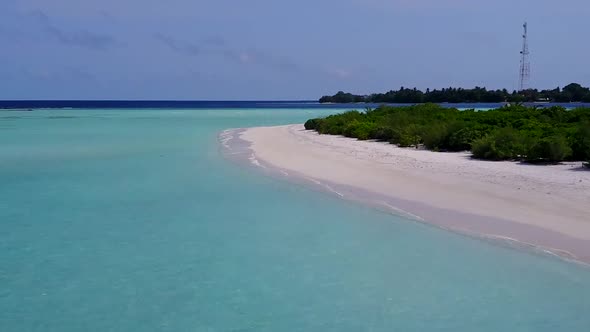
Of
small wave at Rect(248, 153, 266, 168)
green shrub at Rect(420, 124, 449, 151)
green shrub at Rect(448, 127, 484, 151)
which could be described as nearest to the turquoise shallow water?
small wave at Rect(248, 153, 266, 168)

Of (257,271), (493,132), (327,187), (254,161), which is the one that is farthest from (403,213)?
(254,161)

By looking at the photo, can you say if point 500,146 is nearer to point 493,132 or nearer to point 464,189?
point 493,132

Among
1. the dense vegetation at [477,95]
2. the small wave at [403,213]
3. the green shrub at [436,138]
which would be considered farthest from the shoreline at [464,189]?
the dense vegetation at [477,95]

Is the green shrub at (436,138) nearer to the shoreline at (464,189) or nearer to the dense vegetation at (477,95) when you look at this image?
the shoreline at (464,189)

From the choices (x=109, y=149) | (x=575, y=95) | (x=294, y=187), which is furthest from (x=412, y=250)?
(x=575, y=95)

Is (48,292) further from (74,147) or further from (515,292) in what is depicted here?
(74,147)

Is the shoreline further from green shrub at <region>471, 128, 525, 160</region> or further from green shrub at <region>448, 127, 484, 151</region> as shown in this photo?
green shrub at <region>448, 127, 484, 151</region>
